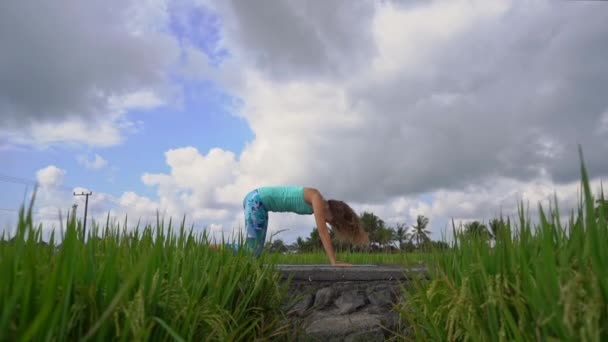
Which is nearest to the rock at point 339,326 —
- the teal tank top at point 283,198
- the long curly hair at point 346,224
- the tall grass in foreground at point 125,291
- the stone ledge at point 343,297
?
the stone ledge at point 343,297

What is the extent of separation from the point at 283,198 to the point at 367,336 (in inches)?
101

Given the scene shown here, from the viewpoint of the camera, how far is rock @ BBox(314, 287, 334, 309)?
17.4 feet

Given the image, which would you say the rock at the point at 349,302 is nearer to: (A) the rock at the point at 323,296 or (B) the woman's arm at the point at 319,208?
(A) the rock at the point at 323,296

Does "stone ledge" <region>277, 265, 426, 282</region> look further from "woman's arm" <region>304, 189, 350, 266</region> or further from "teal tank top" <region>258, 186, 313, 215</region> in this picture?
"teal tank top" <region>258, 186, 313, 215</region>

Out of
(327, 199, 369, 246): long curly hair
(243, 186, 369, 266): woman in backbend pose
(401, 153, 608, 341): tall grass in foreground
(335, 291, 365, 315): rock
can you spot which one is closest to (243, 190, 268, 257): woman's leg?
(243, 186, 369, 266): woman in backbend pose

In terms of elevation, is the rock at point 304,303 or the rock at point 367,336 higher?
the rock at point 304,303

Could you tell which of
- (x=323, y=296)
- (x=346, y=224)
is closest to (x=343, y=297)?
(x=323, y=296)

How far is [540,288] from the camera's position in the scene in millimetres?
2037

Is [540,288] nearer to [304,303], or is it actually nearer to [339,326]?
[339,326]

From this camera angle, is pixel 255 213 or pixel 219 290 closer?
pixel 219 290

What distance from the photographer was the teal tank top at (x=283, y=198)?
22.2 feet

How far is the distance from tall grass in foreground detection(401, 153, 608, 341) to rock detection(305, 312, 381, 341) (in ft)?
5.48

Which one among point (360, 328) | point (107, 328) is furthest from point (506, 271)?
point (360, 328)

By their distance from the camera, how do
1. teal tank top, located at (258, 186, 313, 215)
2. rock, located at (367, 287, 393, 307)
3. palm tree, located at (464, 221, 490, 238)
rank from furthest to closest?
teal tank top, located at (258, 186, 313, 215), rock, located at (367, 287, 393, 307), palm tree, located at (464, 221, 490, 238)
